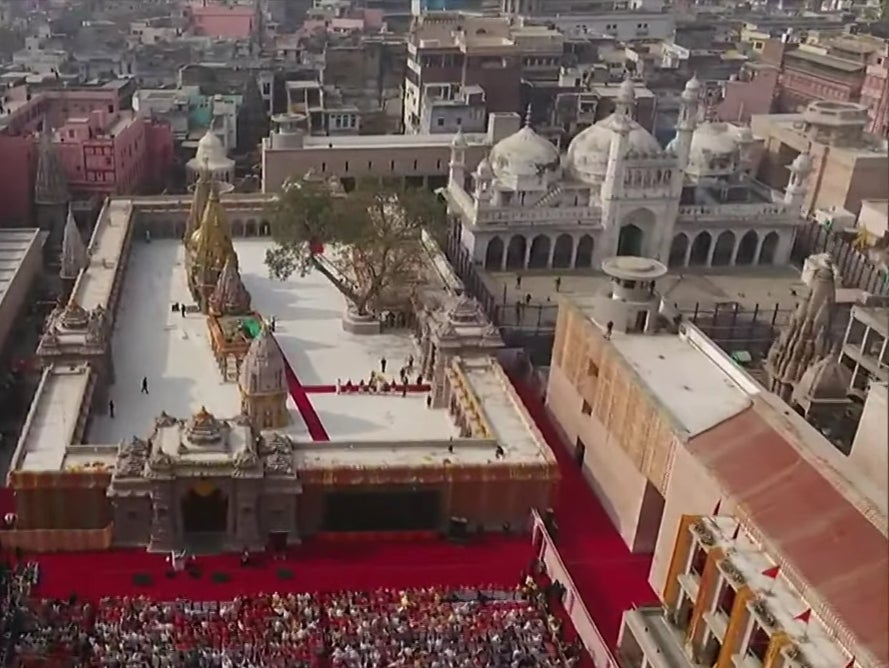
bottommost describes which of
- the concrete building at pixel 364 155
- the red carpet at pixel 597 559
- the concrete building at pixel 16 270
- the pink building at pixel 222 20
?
the red carpet at pixel 597 559

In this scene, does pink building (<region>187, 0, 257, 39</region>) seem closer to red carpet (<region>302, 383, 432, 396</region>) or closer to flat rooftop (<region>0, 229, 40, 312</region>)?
flat rooftop (<region>0, 229, 40, 312</region>)

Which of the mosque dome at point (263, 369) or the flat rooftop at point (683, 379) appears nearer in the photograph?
the flat rooftop at point (683, 379)

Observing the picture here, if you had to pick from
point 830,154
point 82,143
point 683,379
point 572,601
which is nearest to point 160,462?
point 572,601

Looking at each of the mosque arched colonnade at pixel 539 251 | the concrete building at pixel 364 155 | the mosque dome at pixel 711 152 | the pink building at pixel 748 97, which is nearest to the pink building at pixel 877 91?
the pink building at pixel 748 97

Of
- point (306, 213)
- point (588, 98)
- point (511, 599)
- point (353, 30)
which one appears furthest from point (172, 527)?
point (353, 30)

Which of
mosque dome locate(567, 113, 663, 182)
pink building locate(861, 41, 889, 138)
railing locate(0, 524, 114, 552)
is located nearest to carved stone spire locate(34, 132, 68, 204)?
mosque dome locate(567, 113, 663, 182)

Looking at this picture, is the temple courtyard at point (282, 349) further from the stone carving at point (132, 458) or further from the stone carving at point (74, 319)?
the stone carving at point (132, 458)

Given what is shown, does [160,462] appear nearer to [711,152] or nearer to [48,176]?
[48,176]
